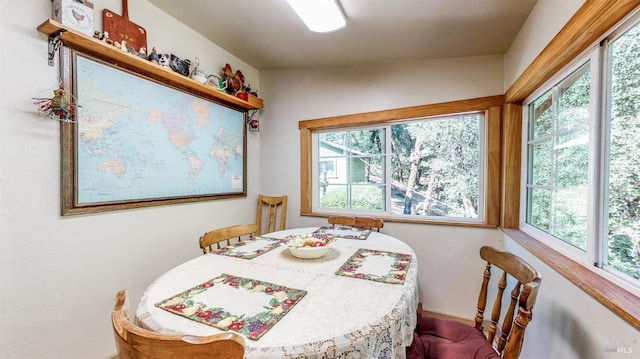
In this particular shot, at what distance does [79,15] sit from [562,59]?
2.52 metres

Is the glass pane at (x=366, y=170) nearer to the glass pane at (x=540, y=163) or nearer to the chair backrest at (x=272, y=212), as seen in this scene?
the chair backrest at (x=272, y=212)

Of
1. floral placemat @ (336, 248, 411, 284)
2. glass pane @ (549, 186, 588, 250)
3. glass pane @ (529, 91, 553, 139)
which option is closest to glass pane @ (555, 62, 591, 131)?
glass pane @ (529, 91, 553, 139)

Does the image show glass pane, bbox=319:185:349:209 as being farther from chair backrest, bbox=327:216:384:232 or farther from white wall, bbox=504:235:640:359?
white wall, bbox=504:235:640:359

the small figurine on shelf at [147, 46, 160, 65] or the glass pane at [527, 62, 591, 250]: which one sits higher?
the small figurine on shelf at [147, 46, 160, 65]

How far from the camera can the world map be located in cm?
148

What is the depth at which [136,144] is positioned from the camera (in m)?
1.72

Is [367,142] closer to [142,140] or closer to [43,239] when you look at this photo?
[142,140]

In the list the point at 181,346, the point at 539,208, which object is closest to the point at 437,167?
the point at 539,208

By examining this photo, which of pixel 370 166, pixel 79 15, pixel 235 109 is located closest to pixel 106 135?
pixel 79 15

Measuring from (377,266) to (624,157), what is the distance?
104cm

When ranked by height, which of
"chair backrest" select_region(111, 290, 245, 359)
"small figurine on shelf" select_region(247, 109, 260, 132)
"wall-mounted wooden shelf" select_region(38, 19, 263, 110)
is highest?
"wall-mounted wooden shelf" select_region(38, 19, 263, 110)

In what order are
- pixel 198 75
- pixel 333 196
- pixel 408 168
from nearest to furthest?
1. pixel 198 75
2. pixel 408 168
3. pixel 333 196

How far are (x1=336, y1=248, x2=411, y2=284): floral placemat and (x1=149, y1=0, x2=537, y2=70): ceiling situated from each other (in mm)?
1531

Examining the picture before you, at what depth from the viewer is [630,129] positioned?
0.90 meters
